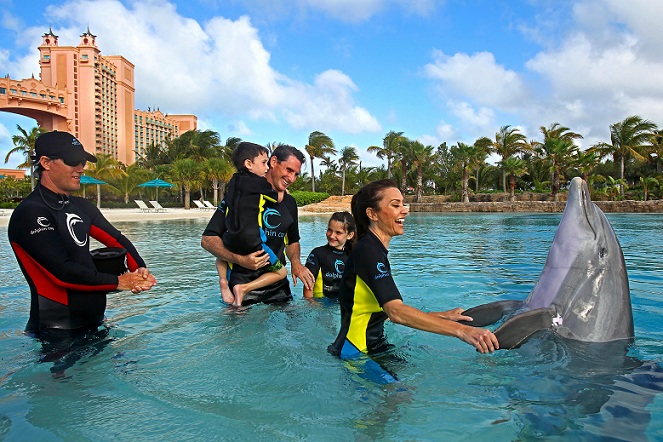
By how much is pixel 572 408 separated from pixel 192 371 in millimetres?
2364

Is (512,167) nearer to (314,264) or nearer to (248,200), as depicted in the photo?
(314,264)

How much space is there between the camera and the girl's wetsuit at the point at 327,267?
5.27m

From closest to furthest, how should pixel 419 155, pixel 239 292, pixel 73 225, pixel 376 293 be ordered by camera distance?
1. pixel 376 293
2. pixel 73 225
3. pixel 239 292
4. pixel 419 155

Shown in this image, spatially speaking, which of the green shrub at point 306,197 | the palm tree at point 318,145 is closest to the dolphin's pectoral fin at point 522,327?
the green shrub at point 306,197

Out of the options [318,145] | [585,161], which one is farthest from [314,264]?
[318,145]

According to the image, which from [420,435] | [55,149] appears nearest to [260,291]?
[55,149]

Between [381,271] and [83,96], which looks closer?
[381,271]

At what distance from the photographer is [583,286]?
3248 mm

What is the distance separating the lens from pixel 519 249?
1166 centimetres

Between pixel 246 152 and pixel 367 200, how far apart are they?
1576mm

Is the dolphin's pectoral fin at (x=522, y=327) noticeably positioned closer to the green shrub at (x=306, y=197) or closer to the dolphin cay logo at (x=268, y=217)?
the dolphin cay logo at (x=268, y=217)

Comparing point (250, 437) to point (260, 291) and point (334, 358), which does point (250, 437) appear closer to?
point (334, 358)

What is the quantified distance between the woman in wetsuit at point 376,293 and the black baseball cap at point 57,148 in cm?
185

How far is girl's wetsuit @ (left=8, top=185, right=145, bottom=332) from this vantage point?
2943 mm
